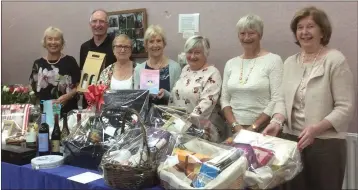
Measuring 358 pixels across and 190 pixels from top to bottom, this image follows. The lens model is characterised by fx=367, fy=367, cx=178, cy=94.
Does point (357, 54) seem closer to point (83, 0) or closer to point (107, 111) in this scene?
point (107, 111)

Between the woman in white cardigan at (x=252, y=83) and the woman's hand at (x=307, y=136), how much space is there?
14.8 inches

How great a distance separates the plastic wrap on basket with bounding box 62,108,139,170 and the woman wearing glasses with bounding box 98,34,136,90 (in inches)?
29.5

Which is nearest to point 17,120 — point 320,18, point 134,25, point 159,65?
point 159,65

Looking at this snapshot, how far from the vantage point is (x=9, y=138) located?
2.21 m

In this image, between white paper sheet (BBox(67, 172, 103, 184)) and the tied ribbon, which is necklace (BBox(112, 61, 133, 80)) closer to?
the tied ribbon

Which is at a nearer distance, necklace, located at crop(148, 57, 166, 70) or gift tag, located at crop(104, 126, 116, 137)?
gift tag, located at crop(104, 126, 116, 137)

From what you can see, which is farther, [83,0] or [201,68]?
[83,0]

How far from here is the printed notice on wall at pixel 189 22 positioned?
306 centimetres

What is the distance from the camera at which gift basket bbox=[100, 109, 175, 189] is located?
148 centimetres

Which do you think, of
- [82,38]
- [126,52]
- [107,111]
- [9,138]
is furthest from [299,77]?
[82,38]

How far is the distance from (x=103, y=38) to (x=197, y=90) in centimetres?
117

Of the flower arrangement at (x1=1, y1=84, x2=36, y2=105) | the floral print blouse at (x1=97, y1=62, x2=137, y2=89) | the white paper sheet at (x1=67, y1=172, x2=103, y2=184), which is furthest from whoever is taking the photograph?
the floral print blouse at (x1=97, y1=62, x2=137, y2=89)

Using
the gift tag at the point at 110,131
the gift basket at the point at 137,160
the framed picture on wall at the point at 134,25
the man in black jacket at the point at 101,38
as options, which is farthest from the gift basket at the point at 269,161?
the framed picture on wall at the point at 134,25

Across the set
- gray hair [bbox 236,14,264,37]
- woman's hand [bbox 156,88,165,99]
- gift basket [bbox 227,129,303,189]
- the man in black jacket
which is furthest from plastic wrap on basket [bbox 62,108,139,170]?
the man in black jacket
